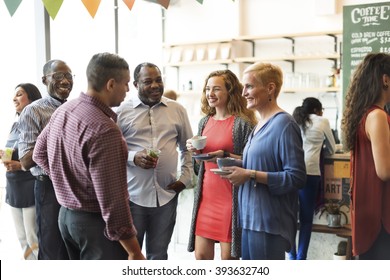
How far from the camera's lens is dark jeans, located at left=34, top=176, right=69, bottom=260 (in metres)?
3.06

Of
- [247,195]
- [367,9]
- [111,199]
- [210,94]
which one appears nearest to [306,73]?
[367,9]

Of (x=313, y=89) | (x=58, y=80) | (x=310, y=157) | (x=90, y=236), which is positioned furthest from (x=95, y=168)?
(x=313, y=89)

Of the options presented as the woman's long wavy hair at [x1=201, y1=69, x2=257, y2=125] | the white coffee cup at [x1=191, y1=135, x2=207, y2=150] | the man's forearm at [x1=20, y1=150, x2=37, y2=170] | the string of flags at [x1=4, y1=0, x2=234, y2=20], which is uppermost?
the string of flags at [x1=4, y1=0, x2=234, y2=20]

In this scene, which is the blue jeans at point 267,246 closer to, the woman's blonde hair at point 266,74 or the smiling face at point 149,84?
the woman's blonde hair at point 266,74

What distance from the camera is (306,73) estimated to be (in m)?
7.70

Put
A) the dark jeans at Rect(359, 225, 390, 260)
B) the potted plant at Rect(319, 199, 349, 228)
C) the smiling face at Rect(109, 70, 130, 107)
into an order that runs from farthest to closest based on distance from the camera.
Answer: the potted plant at Rect(319, 199, 349, 228), the dark jeans at Rect(359, 225, 390, 260), the smiling face at Rect(109, 70, 130, 107)

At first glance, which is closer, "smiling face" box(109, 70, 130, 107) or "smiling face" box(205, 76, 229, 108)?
"smiling face" box(109, 70, 130, 107)

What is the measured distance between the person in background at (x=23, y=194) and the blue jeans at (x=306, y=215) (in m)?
1.94

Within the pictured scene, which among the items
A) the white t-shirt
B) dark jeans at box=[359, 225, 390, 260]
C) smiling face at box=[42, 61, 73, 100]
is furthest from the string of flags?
the white t-shirt

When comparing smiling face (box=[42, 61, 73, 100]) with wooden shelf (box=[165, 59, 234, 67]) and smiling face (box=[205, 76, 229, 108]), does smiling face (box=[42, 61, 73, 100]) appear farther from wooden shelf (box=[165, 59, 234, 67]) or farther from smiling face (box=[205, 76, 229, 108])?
wooden shelf (box=[165, 59, 234, 67])

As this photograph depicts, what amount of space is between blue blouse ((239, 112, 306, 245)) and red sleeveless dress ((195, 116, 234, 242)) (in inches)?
19.8

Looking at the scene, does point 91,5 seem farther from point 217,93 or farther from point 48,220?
point 48,220
